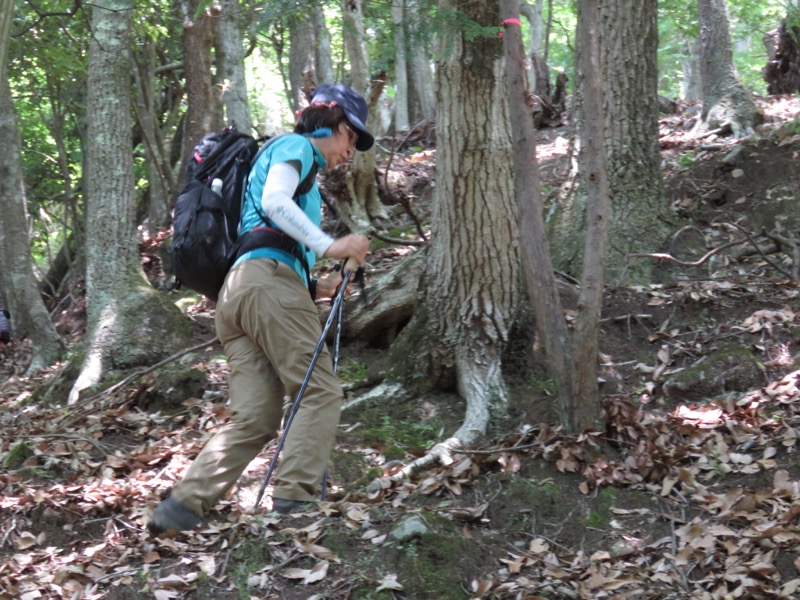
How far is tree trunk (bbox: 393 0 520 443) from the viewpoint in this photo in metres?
5.35

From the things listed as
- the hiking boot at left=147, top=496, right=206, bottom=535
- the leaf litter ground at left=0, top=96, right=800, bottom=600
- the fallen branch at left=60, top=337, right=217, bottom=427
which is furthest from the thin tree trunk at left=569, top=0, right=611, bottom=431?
the fallen branch at left=60, top=337, right=217, bottom=427

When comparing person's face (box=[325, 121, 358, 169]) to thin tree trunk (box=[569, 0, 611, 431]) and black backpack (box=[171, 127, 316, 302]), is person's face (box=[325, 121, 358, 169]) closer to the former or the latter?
black backpack (box=[171, 127, 316, 302])

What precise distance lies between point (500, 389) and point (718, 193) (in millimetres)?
3628

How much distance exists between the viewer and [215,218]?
14.2ft

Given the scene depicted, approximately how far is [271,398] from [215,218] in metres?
0.99

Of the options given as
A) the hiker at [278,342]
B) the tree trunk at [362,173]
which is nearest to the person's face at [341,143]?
the hiker at [278,342]

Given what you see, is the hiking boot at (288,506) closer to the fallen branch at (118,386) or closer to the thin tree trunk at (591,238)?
the thin tree trunk at (591,238)

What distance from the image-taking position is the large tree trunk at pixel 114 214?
7934 millimetres

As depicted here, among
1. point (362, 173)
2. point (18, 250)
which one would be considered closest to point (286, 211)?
point (362, 173)

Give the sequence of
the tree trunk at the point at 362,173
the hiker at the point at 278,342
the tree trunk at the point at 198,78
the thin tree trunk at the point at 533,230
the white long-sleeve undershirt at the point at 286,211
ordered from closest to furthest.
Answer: the white long-sleeve undershirt at the point at 286,211
the hiker at the point at 278,342
the thin tree trunk at the point at 533,230
the tree trunk at the point at 362,173
the tree trunk at the point at 198,78

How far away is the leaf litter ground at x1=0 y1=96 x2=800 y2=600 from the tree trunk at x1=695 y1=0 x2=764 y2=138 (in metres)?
3.03

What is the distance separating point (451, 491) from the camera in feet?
15.8

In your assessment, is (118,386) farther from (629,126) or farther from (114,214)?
(629,126)

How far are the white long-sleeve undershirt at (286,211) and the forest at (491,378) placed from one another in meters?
0.96
